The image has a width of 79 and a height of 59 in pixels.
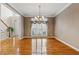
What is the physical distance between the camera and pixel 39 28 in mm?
4957

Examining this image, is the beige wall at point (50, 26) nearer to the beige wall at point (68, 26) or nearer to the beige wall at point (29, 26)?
the beige wall at point (29, 26)

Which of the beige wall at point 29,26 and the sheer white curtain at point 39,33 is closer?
the sheer white curtain at point 39,33

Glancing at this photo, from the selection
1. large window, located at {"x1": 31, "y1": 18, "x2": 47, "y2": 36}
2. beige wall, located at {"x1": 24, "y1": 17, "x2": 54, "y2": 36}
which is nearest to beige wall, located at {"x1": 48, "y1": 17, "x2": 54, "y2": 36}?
beige wall, located at {"x1": 24, "y1": 17, "x2": 54, "y2": 36}

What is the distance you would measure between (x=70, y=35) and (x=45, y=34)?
1180 mm

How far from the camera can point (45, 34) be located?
499cm

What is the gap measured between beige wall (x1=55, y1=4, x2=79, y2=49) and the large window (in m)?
0.50

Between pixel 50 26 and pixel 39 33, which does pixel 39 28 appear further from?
pixel 50 26

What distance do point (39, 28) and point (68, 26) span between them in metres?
1.39

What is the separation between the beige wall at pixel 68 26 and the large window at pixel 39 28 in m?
0.50

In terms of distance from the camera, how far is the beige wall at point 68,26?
16.8 ft

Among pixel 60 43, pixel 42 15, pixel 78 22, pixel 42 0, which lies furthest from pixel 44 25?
pixel 42 0

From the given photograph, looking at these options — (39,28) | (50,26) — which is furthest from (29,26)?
(50,26)

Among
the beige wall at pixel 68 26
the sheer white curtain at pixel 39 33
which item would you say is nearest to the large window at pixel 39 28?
the sheer white curtain at pixel 39 33
